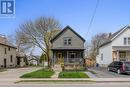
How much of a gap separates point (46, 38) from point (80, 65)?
26.9m

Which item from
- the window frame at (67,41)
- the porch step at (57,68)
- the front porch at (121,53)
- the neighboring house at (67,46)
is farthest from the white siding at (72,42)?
the front porch at (121,53)

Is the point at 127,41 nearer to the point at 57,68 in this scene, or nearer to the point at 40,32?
the point at 57,68

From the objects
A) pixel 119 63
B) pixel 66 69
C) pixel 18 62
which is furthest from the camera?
pixel 18 62

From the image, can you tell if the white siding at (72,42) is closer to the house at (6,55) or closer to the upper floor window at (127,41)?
the upper floor window at (127,41)

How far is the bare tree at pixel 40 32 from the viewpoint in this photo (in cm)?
7081

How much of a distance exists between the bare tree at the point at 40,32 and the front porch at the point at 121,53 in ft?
76.4

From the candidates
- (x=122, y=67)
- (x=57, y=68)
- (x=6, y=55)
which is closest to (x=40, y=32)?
(x=6, y=55)

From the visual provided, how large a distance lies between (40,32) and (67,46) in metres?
19.5

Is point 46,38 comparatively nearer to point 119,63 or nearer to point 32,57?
point 32,57

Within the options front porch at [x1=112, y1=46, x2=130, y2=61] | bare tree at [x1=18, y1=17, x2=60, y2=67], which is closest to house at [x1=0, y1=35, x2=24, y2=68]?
bare tree at [x1=18, y1=17, x2=60, y2=67]

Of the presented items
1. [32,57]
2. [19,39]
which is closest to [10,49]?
[19,39]

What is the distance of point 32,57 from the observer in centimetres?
9050

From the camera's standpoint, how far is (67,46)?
53.1 m

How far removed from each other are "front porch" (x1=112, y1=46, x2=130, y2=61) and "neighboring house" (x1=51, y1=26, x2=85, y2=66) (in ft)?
18.9
